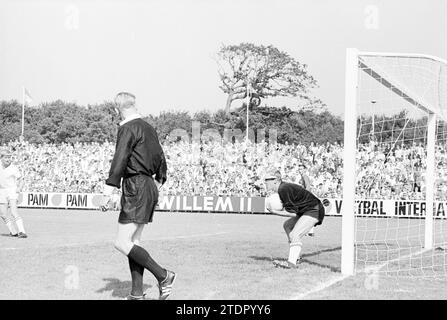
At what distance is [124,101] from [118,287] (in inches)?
101

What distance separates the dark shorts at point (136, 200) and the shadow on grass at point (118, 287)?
3.84 ft

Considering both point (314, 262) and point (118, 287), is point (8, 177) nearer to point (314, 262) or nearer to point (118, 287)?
point (314, 262)

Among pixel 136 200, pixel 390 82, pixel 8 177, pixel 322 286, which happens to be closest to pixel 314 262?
pixel 322 286

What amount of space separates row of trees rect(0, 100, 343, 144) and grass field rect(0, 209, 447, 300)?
109 feet

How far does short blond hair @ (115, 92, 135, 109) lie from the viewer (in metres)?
7.29

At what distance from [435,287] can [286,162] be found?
75.4ft

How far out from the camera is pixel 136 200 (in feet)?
23.5

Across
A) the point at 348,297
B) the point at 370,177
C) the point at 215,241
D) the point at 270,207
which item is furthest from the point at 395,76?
the point at 370,177

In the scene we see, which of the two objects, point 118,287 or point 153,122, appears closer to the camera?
point 118,287

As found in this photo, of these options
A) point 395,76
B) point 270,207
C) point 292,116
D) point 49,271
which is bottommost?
point 49,271

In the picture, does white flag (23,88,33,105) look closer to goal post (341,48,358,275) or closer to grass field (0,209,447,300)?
grass field (0,209,447,300)

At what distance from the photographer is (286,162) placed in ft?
104
